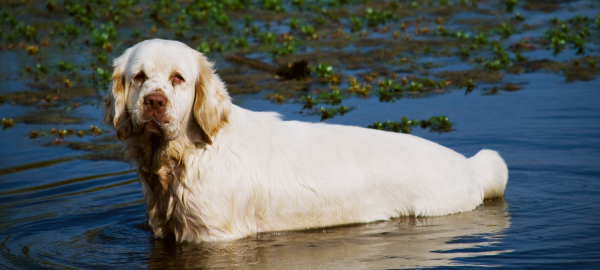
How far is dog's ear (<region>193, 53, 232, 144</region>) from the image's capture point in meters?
5.64

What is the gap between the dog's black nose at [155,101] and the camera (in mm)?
5285

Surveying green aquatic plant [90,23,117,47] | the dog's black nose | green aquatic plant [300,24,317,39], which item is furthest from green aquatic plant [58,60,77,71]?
the dog's black nose

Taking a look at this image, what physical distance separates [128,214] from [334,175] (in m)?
2.31

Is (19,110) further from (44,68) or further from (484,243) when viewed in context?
(484,243)

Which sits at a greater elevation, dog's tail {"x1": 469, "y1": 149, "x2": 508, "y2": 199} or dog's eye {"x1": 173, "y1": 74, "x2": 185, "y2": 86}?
dog's eye {"x1": 173, "y1": 74, "x2": 185, "y2": 86}

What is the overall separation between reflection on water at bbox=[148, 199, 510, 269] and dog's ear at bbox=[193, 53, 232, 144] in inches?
38.7

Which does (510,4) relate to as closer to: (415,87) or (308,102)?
(415,87)

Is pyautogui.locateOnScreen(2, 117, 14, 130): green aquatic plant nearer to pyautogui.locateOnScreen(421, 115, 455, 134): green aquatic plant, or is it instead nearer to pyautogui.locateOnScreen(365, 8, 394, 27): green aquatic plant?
pyautogui.locateOnScreen(421, 115, 455, 134): green aquatic plant

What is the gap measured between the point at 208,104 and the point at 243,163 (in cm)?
61

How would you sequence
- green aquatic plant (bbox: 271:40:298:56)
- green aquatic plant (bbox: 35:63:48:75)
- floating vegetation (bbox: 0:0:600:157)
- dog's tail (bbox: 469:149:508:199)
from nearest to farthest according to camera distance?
dog's tail (bbox: 469:149:508:199) → floating vegetation (bbox: 0:0:600:157) → green aquatic plant (bbox: 35:63:48:75) → green aquatic plant (bbox: 271:40:298:56)

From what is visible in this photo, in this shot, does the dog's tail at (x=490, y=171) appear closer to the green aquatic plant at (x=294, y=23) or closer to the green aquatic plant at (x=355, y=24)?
the green aquatic plant at (x=355, y=24)

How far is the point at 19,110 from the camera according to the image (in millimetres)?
11773

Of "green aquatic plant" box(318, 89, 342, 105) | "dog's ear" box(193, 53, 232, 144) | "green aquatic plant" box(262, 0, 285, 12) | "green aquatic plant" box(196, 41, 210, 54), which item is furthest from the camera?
"green aquatic plant" box(262, 0, 285, 12)

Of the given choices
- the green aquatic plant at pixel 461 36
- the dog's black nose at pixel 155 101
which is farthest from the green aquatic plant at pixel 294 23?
the dog's black nose at pixel 155 101
